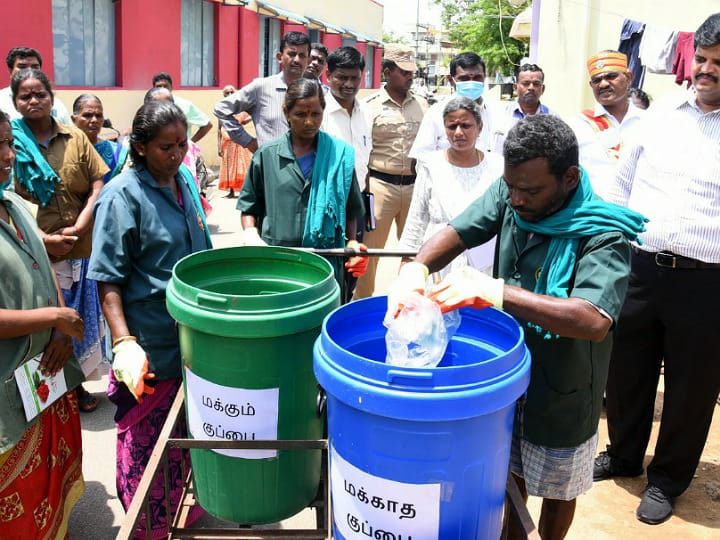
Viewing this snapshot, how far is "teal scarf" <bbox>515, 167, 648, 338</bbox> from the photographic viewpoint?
6.25 feet

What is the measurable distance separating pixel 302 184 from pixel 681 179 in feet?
5.61

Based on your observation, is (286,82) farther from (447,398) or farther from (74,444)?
(447,398)

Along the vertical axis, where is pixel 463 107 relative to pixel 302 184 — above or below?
above

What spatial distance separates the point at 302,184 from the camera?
3135mm

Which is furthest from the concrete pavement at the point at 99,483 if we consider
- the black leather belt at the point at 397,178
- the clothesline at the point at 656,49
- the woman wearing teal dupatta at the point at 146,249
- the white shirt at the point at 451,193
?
the clothesline at the point at 656,49

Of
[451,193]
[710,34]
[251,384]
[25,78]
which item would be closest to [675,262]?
[710,34]

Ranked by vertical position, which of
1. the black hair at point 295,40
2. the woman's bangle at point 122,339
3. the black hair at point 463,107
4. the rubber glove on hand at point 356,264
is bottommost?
the woman's bangle at point 122,339

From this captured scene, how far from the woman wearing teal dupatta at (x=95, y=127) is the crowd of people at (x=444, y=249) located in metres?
0.02

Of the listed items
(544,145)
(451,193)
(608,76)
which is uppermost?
(608,76)

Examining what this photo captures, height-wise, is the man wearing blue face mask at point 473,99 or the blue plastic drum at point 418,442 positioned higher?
the man wearing blue face mask at point 473,99

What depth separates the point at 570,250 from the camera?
193 centimetres

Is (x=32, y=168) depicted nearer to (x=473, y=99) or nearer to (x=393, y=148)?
(x=393, y=148)

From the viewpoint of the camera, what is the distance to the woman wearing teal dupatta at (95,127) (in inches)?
186

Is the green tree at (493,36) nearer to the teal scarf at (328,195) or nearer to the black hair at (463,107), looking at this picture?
the black hair at (463,107)
